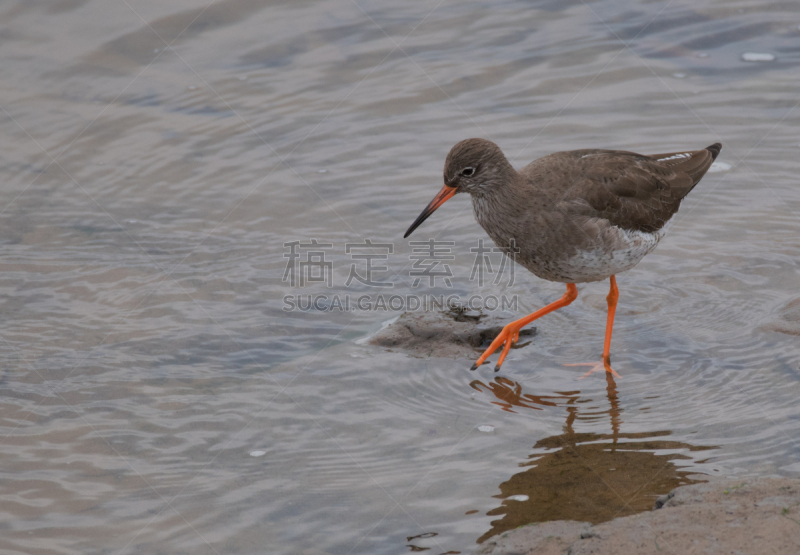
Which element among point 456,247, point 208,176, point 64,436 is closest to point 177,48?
point 208,176

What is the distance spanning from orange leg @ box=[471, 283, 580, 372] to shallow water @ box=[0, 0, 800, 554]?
145 millimetres

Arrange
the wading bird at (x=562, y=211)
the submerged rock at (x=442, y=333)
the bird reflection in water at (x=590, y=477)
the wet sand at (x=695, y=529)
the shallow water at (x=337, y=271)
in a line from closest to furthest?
the wet sand at (x=695, y=529) < the bird reflection in water at (x=590, y=477) < the shallow water at (x=337, y=271) < the wading bird at (x=562, y=211) < the submerged rock at (x=442, y=333)

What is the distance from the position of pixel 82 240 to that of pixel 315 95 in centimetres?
386

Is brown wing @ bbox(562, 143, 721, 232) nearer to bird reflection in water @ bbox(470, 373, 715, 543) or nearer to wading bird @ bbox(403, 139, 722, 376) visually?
wading bird @ bbox(403, 139, 722, 376)

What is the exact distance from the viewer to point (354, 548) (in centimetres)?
441

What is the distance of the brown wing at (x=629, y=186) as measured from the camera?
20.2 ft

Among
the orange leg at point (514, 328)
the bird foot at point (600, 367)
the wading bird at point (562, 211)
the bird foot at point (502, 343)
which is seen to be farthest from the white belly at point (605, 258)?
the bird foot at point (600, 367)

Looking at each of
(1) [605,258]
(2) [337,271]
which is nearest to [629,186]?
(1) [605,258]

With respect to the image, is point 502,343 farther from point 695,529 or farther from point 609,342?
point 695,529

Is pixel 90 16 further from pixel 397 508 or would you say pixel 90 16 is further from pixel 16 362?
pixel 397 508

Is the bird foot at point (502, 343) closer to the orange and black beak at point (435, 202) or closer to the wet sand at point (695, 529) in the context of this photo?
the orange and black beak at point (435, 202)

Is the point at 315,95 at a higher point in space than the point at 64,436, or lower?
higher

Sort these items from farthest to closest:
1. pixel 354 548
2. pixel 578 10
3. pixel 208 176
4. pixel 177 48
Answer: pixel 578 10
pixel 177 48
pixel 208 176
pixel 354 548

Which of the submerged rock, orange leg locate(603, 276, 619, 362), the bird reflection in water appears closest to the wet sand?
the bird reflection in water
